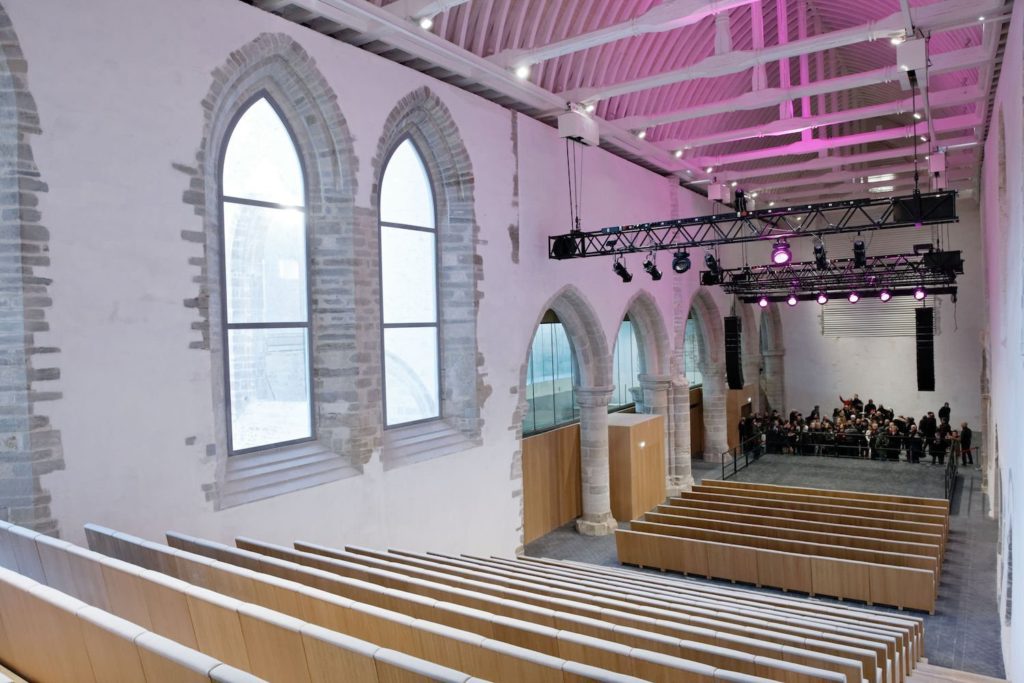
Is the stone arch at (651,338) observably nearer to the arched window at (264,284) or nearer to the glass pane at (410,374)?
the glass pane at (410,374)

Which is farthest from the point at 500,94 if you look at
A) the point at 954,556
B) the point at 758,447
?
the point at 758,447

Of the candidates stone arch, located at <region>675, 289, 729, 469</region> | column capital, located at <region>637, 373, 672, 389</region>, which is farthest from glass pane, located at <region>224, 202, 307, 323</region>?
stone arch, located at <region>675, 289, 729, 469</region>

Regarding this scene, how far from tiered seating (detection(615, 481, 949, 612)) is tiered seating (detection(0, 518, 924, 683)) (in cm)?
365

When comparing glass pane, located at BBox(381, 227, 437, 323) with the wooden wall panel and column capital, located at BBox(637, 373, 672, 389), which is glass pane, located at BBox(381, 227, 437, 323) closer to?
the wooden wall panel

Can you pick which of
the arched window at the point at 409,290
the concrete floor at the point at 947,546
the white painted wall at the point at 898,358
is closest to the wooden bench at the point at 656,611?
the arched window at the point at 409,290

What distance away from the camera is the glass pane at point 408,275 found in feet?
29.5

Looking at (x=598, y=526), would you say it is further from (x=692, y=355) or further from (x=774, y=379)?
(x=774, y=379)

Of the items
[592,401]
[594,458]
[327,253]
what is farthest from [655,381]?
[327,253]

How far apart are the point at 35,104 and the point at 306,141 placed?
2812 mm

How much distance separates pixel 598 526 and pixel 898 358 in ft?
48.1

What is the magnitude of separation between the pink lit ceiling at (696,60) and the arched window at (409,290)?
1.46m

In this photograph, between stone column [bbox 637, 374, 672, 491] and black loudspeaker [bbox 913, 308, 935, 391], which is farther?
black loudspeaker [bbox 913, 308, 935, 391]

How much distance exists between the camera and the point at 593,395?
42.9ft

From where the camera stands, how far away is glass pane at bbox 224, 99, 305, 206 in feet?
23.5
